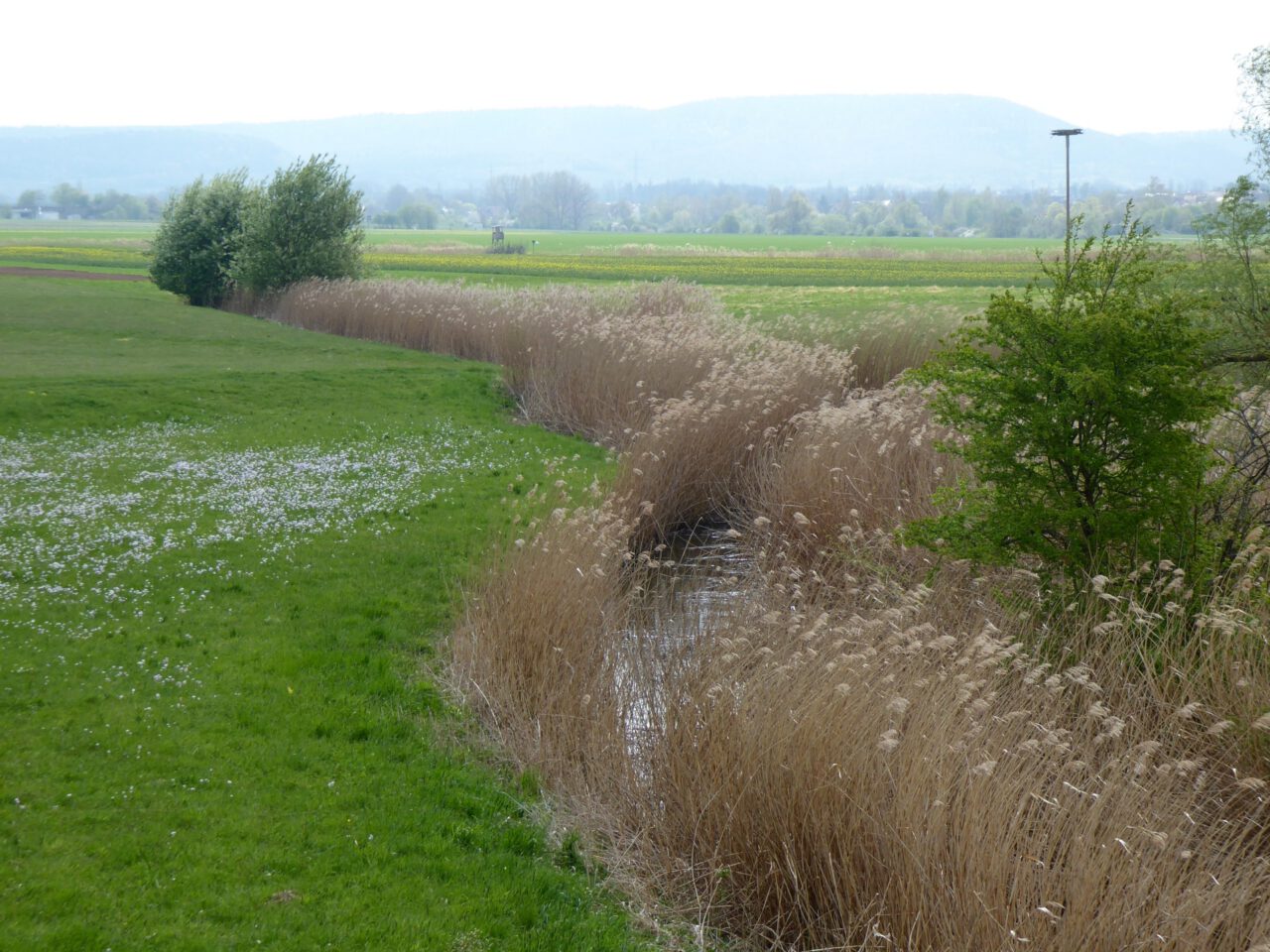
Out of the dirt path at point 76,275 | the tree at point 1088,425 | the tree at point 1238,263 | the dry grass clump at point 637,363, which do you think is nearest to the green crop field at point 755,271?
the dirt path at point 76,275

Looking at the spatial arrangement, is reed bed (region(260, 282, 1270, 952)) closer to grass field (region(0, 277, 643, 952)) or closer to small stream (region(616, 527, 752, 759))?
small stream (region(616, 527, 752, 759))

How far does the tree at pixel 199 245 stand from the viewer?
38.8 meters

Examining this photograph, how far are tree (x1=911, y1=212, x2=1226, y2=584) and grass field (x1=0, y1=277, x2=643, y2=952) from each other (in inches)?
163

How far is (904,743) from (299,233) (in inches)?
1303

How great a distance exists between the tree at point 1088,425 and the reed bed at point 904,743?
0.44 metres

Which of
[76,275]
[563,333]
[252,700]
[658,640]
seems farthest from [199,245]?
[658,640]

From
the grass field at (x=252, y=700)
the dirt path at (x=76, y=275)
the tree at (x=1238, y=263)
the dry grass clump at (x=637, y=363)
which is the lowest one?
the grass field at (x=252, y=700)

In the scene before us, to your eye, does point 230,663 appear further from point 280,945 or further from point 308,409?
point 308,409

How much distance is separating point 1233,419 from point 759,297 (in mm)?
40194

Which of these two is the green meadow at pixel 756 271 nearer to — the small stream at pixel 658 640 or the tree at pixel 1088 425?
the small stream at pixel 658 640

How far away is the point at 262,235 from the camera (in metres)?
35.5

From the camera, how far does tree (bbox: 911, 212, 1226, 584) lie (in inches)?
320

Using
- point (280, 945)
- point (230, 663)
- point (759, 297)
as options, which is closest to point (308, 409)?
point (230, 663)

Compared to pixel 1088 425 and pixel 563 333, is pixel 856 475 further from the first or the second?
pixel 563 333
